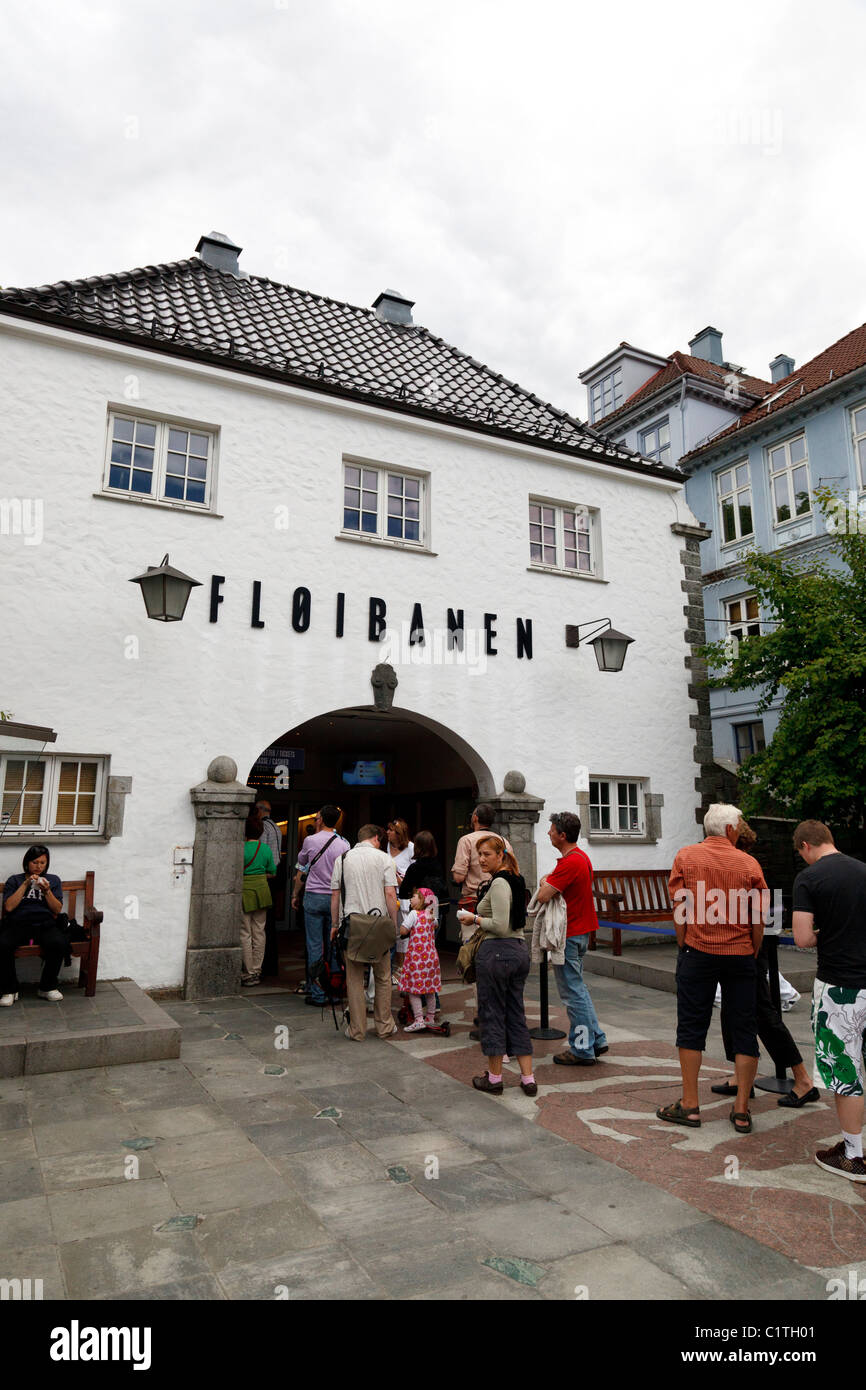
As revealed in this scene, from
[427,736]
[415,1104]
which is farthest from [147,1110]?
[427,736]

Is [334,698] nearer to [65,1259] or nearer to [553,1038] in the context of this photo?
[553,1038]

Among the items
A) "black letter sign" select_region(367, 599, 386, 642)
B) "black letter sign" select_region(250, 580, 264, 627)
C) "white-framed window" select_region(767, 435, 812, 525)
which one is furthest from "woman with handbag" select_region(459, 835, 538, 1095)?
"white-framed window" select_region(767, 435, 812, 525)

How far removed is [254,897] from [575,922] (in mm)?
4092

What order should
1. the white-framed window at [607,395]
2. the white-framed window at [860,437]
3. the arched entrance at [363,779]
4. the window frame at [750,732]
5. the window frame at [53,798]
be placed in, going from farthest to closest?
the white-framed window at [607,395]
the window frame at [750,732]
the white-framed window at [860,437]
the arched entrance at [363,779]
the window frame at [53,798]

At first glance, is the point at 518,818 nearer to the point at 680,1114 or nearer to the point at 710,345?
the point at 680,1114

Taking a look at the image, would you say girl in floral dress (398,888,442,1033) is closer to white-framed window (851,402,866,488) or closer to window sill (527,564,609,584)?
window sill (527,564,609,584)

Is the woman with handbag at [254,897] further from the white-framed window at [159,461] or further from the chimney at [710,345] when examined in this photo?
the chimney at [710,345]

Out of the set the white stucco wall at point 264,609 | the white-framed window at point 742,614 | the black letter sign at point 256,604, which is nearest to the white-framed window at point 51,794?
the white stucco wall at point 264,609

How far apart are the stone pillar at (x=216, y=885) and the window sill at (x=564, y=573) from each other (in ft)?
16.6

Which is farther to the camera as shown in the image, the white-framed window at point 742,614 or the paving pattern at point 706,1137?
the white-framed window at point 742,614

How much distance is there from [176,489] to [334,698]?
2928 millimetres

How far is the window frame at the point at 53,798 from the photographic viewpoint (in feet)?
26.6
